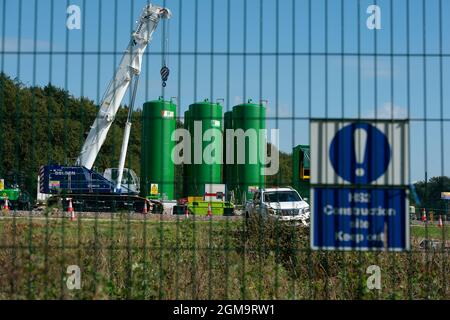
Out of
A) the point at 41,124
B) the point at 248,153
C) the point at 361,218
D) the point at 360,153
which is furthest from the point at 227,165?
the point at 41,124

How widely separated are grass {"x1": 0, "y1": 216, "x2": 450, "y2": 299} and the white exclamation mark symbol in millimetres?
1076

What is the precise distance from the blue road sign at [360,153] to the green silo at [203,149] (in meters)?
1.86

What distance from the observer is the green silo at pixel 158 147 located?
745 centimetres

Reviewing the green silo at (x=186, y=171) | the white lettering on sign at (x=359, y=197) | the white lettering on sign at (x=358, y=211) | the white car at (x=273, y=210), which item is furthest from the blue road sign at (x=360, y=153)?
the white car at (x=273, y=210)

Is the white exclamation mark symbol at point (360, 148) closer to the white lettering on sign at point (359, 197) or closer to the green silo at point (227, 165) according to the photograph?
the white lettering on sign at point (359, 197)

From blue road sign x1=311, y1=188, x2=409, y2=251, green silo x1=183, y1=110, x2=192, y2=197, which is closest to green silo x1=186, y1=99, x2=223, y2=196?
green silo x1=183, y1=110, x2=192, y2=197

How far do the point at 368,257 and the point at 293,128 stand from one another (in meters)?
2.15

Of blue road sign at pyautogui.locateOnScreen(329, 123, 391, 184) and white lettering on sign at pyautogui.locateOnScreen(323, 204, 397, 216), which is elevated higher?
blue road sign at pyautogui.locateOnScreen(329, 123, 391, 184)

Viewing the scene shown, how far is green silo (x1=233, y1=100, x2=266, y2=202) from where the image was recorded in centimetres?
741

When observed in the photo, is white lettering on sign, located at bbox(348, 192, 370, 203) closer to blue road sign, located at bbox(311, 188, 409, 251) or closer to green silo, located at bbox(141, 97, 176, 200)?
blue road sign, located at bbox(311, 188, 409, 251)

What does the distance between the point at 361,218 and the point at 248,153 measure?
11.0 ft

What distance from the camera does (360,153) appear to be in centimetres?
557

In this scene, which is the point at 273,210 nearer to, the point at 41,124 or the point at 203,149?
the point at 203,149
